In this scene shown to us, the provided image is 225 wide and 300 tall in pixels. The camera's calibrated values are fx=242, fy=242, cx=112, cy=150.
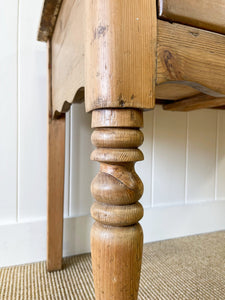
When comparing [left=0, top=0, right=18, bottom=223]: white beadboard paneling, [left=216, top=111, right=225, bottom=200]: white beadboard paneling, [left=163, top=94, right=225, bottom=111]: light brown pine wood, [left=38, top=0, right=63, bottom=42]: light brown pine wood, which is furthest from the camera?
[left=216, top=111, right=225, bottom=200]: white beadboard paneling

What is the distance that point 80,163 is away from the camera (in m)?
0.84

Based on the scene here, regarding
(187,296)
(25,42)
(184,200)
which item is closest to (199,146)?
(184,200)

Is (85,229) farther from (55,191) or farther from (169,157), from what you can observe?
(169,157)

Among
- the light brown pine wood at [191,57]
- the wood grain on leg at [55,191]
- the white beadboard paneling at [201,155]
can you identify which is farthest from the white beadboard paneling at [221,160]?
the light brown pine wood at [191,57]

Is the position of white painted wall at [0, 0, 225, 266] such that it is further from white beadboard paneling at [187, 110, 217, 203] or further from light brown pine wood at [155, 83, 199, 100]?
light brown pine wood at [155, 83, 199, 100]

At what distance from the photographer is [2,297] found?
0.59 metres

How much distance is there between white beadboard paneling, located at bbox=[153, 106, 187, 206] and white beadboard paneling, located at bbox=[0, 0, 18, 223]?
521 millimetres

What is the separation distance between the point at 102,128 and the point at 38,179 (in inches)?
23.1

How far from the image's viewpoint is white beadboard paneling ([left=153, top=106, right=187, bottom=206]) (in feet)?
3.16

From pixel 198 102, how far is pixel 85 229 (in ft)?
1.83

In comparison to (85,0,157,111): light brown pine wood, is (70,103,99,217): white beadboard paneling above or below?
below

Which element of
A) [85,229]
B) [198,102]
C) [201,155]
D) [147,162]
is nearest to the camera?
[198,102]

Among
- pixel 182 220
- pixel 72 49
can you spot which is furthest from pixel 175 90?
pixel 182 220

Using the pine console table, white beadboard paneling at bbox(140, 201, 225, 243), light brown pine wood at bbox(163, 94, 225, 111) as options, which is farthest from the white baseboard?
the pine console table
